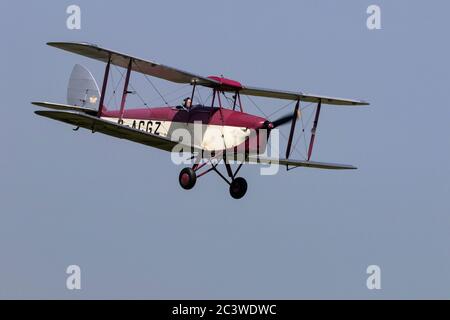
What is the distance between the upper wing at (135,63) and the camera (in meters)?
25.8

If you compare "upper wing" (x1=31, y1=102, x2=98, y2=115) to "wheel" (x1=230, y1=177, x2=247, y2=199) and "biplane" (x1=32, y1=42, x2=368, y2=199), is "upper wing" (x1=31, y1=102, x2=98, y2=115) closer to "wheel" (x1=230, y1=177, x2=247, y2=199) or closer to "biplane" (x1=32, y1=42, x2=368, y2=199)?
"biplane" (x1=32, y1=42, x2=368, y2=199)

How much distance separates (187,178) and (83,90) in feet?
17.0

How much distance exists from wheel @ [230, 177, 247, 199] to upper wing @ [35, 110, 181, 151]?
5.83 feet

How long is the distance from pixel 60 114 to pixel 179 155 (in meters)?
3.58

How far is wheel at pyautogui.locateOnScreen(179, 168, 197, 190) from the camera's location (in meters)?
27.4

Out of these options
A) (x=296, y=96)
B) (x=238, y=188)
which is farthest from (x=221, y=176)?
(x=296, y=96)

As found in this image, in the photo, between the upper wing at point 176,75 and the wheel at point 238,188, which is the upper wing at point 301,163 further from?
the upper wing at point 176,75

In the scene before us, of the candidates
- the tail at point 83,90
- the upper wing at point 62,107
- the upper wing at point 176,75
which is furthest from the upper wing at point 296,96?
the tail at point 83,90

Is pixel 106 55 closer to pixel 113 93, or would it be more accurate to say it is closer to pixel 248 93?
pixel 113 93

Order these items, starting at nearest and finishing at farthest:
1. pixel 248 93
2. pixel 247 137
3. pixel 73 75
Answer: pixel 247 137
pixel 248 93
pixel 73 75

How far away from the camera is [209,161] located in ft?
91.4

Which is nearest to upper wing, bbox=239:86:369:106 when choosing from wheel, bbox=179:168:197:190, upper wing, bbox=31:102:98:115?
wheel, bbox=179:168:197:190
